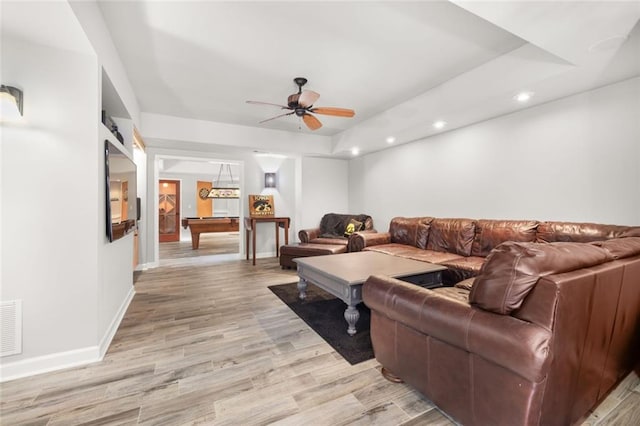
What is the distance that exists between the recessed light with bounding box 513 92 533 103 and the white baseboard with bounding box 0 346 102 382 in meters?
4.47

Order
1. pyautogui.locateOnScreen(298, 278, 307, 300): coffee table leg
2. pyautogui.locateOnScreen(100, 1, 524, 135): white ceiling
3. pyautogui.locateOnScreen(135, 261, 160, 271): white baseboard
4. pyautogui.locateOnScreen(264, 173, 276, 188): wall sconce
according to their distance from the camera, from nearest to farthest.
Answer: pyautogui.locateOnScreen(100, 1, 524, 135): white ceiling < pyautogui.locateOnScreen(298, 278, 307, 300): coffee table leg < pyautogui.locateOnScreen(135, 261, 160, 271): white baseboard < pyautogui.locateOnScreen(264, 173, 276, 188): wall sconce

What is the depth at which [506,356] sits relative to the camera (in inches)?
42.5

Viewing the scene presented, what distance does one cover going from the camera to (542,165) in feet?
10.3

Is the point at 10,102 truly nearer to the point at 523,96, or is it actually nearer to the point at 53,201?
the point at 53,201

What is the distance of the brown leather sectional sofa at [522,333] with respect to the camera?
1071mm

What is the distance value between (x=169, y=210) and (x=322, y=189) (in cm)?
609

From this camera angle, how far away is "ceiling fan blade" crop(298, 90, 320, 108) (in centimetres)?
295

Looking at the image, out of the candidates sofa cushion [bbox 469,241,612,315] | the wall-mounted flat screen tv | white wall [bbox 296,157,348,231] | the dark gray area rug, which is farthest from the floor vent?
white wall [bbox 296,157,348,231]

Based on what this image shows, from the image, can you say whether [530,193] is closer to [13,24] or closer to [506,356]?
[506,356]

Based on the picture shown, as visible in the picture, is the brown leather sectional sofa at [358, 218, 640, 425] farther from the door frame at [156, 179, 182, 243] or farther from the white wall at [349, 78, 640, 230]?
the door frame at [156, 179, 182, 243]

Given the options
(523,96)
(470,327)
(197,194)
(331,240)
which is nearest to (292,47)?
(523,96)

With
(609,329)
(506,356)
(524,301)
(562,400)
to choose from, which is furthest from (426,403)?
(609,329)

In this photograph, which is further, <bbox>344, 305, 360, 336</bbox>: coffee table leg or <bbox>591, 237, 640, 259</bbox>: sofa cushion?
<bbox>344, 305, 360, 336</bbox>: coffee table leg

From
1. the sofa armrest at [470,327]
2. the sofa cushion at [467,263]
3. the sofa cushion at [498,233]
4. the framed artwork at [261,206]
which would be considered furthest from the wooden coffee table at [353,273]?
the framed artwork at [261,206]
